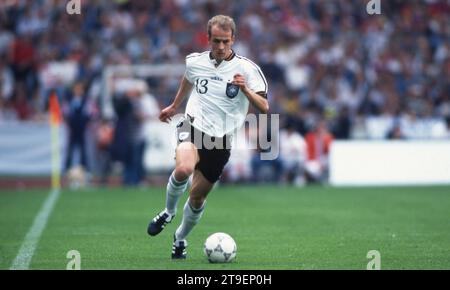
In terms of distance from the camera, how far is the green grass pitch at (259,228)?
10148 millimetres

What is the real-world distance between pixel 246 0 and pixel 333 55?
328 centimetres

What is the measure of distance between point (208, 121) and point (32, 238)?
133 inches

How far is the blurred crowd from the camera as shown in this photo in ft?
86.3

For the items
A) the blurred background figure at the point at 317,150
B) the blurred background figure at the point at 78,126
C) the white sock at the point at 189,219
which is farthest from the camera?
the blurred background figure at the point at 317,150

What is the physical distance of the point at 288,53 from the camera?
28703mm

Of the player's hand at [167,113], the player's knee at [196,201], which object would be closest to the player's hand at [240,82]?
the player's hand at [167,113]

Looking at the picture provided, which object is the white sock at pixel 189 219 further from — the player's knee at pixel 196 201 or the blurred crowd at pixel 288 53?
the blurred crowd at pixel 288 53

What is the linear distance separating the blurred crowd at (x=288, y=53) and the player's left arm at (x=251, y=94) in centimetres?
1473

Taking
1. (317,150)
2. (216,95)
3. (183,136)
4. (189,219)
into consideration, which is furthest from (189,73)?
(317,150)

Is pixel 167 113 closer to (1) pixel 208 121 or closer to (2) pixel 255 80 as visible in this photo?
(1) pixel 208 121

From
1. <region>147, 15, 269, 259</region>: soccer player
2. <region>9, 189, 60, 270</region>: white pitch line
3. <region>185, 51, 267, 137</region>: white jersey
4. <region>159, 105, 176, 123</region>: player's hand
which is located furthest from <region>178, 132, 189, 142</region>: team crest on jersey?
<region>9, 189, 60, 270</region>: white pitch line
